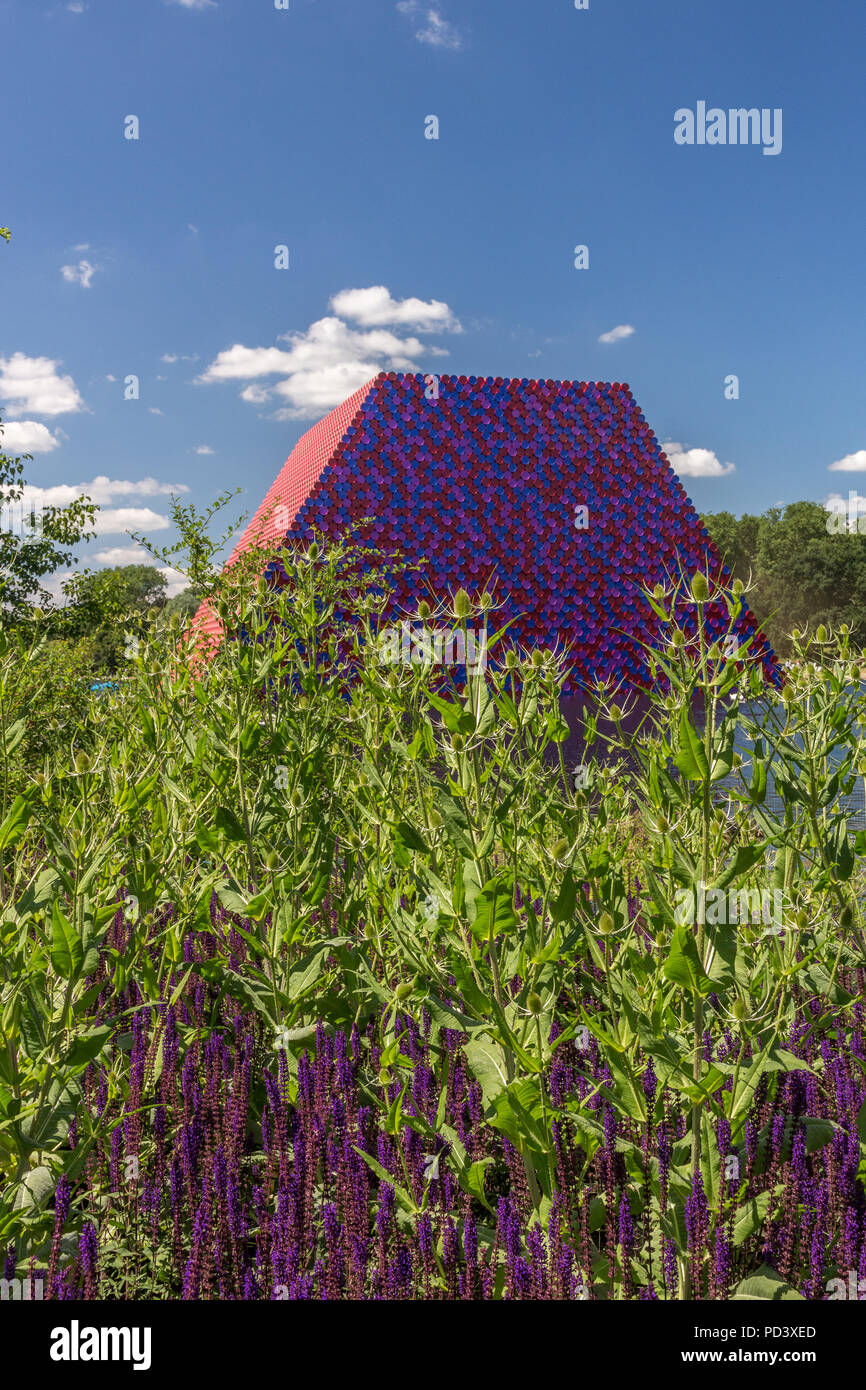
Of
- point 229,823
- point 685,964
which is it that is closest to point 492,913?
point 685,964

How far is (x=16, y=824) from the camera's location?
8.48 ft

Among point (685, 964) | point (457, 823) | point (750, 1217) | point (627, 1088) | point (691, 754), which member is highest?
point (691, 754)

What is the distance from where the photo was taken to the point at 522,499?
17188 mm

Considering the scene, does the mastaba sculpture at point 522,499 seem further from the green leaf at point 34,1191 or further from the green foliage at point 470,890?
the green leaf at point 34,1191

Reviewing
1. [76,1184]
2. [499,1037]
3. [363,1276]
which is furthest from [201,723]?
[363,1276]

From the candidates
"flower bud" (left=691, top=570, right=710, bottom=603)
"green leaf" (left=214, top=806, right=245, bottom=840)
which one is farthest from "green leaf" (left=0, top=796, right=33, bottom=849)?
"flower bud" (left=691, top=570, right=710, bottom=603)

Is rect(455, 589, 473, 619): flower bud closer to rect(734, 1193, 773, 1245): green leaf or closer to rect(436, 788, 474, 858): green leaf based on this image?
rect(436, 788, 474, 858): green leaf

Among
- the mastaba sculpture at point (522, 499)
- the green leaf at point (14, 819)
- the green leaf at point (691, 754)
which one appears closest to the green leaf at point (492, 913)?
the green leaf at point (691, 754)

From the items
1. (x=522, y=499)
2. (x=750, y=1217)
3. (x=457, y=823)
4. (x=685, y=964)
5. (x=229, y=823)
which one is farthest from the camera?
(x=522, y=499)

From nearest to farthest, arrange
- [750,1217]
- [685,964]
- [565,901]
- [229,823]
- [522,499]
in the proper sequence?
[685,964] < [750,1217] < [565,901] < [229,823] < [522,499]

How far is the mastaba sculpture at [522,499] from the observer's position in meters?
16.3

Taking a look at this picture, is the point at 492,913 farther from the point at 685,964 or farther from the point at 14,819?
the point at 14,819

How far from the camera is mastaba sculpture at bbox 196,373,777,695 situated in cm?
1630
